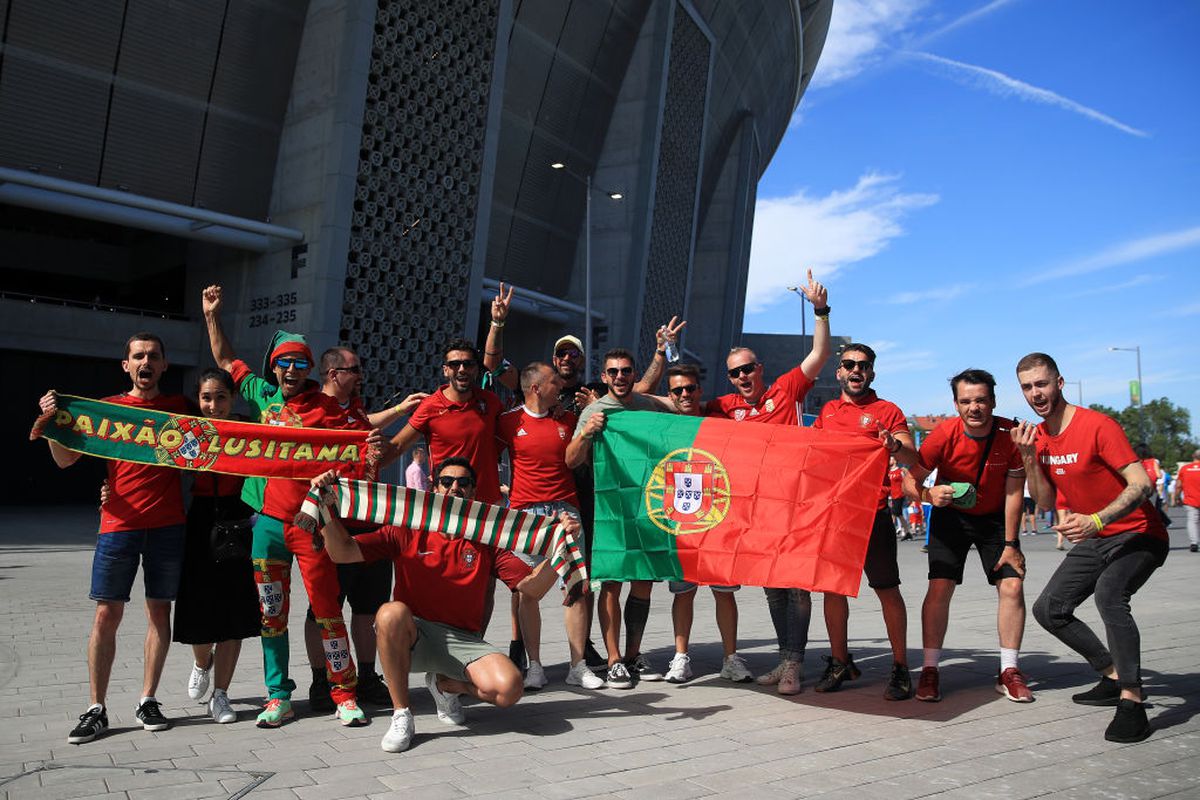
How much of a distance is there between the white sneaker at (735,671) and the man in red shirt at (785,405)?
0.39ft

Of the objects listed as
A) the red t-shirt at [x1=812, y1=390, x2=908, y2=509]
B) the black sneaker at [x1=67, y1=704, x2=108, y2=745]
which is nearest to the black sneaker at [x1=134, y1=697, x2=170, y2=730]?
the black sneaker at [x1=67, y1=704, x2=108, y2=745]

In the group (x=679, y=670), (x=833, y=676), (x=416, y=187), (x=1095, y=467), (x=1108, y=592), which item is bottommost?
(x=679, y=670)

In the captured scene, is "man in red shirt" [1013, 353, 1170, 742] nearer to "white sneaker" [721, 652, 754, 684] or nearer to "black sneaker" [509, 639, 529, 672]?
"white sneaker" [721, 652, 754, 684]

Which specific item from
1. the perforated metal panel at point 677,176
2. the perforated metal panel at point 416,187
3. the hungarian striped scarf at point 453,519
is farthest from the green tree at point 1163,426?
the hungarian striped scarf at point 453,519

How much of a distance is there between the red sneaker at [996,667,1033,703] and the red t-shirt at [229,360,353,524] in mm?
4728

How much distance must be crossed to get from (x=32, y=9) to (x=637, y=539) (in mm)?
20050

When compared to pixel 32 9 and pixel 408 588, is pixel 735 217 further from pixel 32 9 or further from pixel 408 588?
pixel 408 588

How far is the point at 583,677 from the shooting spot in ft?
21.9

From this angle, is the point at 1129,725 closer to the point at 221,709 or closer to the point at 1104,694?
the point at 1104,694

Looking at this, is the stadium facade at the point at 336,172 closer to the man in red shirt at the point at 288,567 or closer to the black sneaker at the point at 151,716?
the man in red shirt at the point at 288,567

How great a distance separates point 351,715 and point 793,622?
3056 millimetres

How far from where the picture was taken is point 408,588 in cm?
569

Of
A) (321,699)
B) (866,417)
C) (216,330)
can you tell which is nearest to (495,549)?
(321,699)

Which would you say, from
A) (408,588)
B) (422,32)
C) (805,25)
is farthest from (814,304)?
(805,25)
